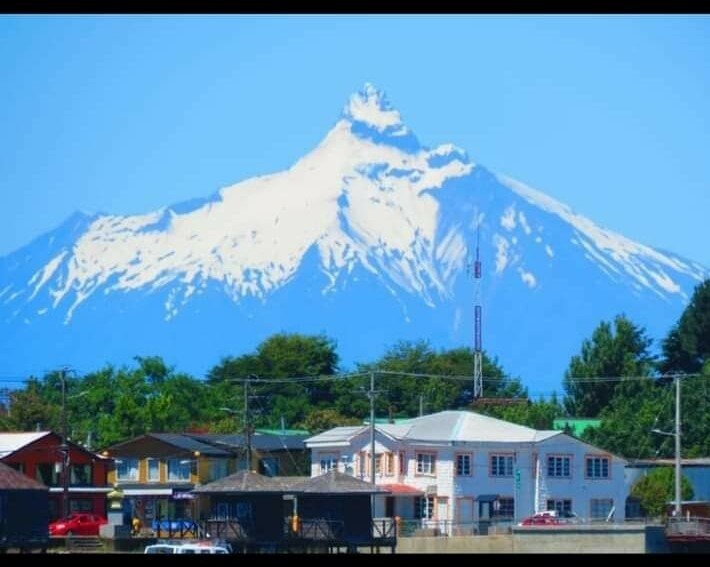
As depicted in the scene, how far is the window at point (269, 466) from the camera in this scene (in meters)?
88.1

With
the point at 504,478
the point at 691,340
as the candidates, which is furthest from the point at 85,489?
the point at 691,340

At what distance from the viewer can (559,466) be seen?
271ft

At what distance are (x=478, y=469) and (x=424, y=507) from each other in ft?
10.1

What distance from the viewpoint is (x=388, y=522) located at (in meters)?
71.1

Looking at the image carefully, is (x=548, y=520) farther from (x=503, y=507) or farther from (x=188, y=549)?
(x=188, y=549)

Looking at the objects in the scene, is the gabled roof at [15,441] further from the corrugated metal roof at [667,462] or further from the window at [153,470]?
the corrugated metal roof at [667,462]

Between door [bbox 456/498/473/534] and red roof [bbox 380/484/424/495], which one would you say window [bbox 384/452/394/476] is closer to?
red roof [bbox 380/484/424/495]

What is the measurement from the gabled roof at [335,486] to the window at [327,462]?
1786cm

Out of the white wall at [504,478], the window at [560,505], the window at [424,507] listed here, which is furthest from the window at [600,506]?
the window at [424,507]

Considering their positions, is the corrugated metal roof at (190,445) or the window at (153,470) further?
the window at (153,470)

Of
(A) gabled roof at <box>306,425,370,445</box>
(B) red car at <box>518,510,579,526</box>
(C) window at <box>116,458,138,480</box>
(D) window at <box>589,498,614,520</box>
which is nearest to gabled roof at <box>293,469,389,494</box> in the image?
(B) red car at <box>518,510,579,526</box>
